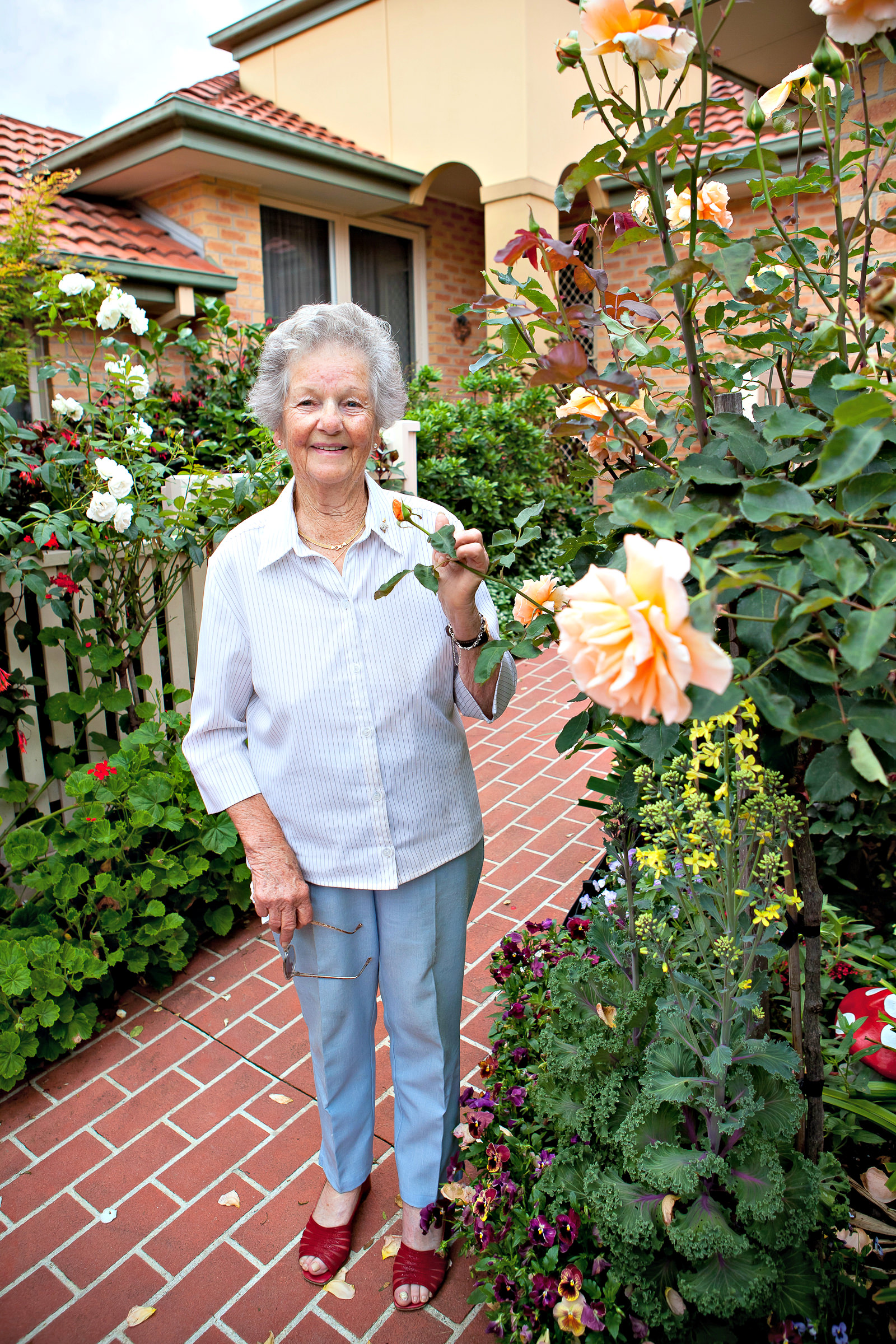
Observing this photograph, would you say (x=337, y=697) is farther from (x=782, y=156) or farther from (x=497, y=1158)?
(x=782, y=156)

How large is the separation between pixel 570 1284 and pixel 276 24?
10926mm

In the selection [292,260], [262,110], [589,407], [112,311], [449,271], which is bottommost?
[589,407]

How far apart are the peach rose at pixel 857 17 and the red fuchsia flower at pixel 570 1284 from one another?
1.92 meters

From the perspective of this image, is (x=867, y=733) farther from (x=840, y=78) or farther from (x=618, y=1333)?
(x=618, y=1333)

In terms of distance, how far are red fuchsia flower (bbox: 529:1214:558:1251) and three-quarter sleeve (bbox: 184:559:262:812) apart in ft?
3.41

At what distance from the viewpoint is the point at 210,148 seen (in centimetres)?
683

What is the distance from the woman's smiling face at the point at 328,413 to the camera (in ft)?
5.99

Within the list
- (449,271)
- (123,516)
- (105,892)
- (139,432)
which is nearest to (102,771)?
(105,892)

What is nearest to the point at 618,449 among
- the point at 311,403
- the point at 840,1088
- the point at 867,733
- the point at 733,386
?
the point at 733,386

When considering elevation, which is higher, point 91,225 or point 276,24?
point 276,24

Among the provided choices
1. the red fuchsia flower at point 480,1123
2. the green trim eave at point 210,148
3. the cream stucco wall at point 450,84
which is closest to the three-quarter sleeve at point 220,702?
the red fuchsia flower at point 480,1123

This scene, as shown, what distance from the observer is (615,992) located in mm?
1865

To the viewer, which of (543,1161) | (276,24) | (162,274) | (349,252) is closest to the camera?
(543,1161)

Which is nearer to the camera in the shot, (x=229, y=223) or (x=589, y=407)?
(x=589, y=407)
